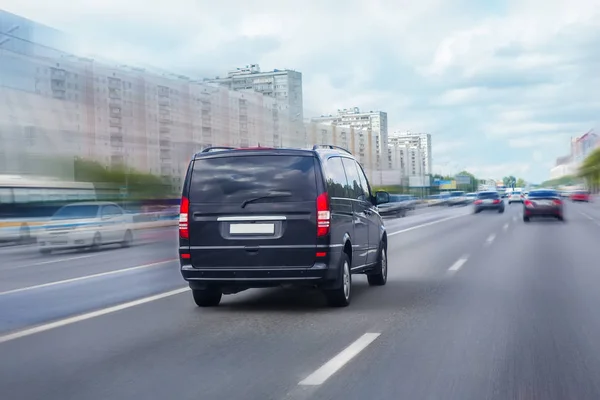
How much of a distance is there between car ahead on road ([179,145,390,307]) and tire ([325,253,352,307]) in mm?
12

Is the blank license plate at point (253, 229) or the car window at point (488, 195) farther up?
the blank license plate at point (253, 229)

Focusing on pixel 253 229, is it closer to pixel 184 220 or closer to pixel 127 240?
pixel 184 220

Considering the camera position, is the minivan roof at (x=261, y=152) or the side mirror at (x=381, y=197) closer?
the minivan roof at (x=261, y=152)

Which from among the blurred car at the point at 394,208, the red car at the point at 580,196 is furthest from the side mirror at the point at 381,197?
the red car at the point at 580,196

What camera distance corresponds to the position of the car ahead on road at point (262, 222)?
9078mm

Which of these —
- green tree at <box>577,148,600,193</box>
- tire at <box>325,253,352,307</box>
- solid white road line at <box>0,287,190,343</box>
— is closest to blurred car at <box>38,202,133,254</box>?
solid white road line at <box>0,287,190,343</box>

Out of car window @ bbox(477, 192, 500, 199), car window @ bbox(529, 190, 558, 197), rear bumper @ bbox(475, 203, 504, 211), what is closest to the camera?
car window @ bbox(529, 190, 558, 197)

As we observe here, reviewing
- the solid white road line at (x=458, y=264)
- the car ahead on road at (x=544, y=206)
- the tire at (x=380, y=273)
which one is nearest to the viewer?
the tire at (x=380, y=273)

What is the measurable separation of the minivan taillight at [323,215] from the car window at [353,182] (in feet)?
4.25

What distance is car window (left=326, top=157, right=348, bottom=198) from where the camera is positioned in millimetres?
9453

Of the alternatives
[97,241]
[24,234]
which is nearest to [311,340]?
[97,241]

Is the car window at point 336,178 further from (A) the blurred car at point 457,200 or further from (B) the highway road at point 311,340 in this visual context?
(A) the blurred car at point 457,200

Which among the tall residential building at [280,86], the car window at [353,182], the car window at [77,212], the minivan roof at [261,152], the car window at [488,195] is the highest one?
the tall residential building at [280,86]

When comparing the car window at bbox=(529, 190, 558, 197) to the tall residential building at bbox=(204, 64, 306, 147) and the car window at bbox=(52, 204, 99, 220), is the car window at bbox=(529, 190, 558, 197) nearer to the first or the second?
the tall residential building at bbox=(204, 64, 306, 147)
